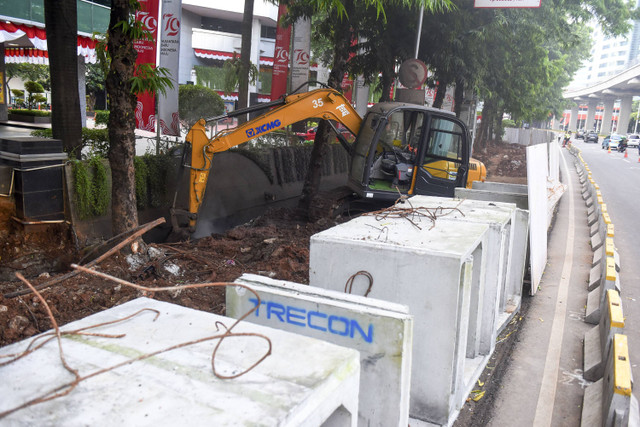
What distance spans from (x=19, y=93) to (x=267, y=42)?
22338mm

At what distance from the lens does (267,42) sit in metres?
49.8

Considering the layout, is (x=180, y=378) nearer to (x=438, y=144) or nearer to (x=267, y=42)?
(x=438, y=144)

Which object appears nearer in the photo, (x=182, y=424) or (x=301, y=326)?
(x=182, y=424)

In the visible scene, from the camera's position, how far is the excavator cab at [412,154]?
10.9 meters

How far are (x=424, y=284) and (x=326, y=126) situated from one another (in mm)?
8982

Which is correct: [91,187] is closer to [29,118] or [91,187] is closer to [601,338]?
[601,338]

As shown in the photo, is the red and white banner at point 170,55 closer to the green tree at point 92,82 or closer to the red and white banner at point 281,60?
the red and white banner at point 281,60

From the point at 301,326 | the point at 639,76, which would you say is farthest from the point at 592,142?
the point at 301,326

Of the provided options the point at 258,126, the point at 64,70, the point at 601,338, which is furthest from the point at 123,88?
the point at 601,338

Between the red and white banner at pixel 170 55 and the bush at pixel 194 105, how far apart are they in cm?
883

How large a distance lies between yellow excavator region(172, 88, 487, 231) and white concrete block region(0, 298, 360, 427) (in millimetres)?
8052

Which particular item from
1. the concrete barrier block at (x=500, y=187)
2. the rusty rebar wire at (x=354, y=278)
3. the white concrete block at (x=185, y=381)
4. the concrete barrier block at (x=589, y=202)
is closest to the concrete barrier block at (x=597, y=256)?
the concrete barrier block at (x=500, y=187)

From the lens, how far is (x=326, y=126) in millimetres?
12758

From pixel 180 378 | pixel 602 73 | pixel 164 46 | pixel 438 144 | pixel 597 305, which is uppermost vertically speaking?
Result: pixel 602 73
